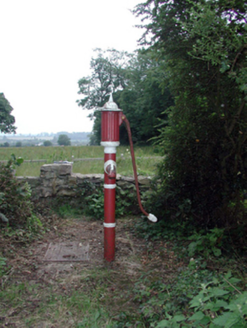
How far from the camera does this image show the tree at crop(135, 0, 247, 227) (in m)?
3.25

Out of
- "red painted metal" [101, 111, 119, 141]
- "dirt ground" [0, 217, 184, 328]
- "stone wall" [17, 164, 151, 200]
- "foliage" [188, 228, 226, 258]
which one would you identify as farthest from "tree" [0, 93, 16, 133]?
"foliage" [188, 228, 226, 258]

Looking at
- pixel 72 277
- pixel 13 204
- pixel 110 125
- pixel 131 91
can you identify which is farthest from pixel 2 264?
pixel 131 91

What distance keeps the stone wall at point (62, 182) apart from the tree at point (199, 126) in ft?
4.22

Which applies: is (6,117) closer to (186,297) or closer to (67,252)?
(67,252)

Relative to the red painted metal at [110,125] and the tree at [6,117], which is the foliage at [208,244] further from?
the tree at [6,117]

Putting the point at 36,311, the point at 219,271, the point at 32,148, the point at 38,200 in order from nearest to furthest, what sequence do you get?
the point at 36,311, the point at 219,271, the point at 38,200, the point at 32,148

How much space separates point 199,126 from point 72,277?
222 centimetres

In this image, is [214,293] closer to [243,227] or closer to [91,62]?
[243,227]

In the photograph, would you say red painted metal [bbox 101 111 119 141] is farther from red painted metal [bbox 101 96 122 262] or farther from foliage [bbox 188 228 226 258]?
foliage [bbox 188 228 226 258]

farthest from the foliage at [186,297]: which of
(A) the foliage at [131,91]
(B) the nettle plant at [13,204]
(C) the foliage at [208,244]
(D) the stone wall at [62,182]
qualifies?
(A) the foliage at [131,91]

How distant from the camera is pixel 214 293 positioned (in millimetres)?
1818

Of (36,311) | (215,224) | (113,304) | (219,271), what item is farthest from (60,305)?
(215,224)

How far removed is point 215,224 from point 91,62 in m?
25.9

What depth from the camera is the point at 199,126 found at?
358cm
